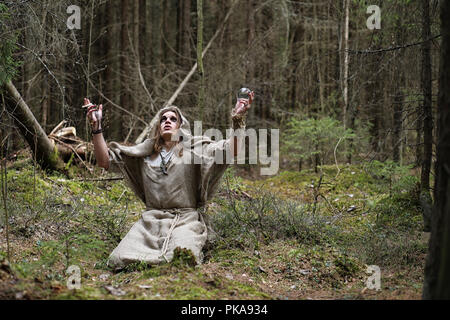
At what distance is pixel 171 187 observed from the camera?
16.6ft

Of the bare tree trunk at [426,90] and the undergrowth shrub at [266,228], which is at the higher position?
the bare tree trunk at [426,90]

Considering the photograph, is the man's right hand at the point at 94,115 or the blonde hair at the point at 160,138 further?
the blonde hair at the point at 160,138

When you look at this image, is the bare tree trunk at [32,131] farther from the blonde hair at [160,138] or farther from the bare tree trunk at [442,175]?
the bare tree trunk at [442,175]

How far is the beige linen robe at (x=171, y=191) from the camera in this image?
A: 4.77 meters

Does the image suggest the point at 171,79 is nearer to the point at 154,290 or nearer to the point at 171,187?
the point at 171,187

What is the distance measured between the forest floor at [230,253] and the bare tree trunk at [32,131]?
52 centimetres

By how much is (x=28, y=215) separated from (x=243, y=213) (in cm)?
314

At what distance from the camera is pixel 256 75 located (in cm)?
1502

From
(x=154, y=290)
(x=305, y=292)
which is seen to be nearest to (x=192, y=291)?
(x=154, y=290)

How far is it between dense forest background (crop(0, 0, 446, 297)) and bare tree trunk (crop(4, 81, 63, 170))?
0.31ft

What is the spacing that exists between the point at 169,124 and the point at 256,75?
407 inches

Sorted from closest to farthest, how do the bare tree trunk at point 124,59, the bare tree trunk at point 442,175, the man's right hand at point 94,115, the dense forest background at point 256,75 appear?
the bare tree trunk at point 442,175 → the man's right hand at point 94,115 → the dense forest background at point 256,75 → the bare tree trunk at point 124,59

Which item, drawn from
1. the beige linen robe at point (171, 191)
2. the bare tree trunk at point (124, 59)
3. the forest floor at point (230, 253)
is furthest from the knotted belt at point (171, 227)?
the bare tree trunk at point (124, 59)
